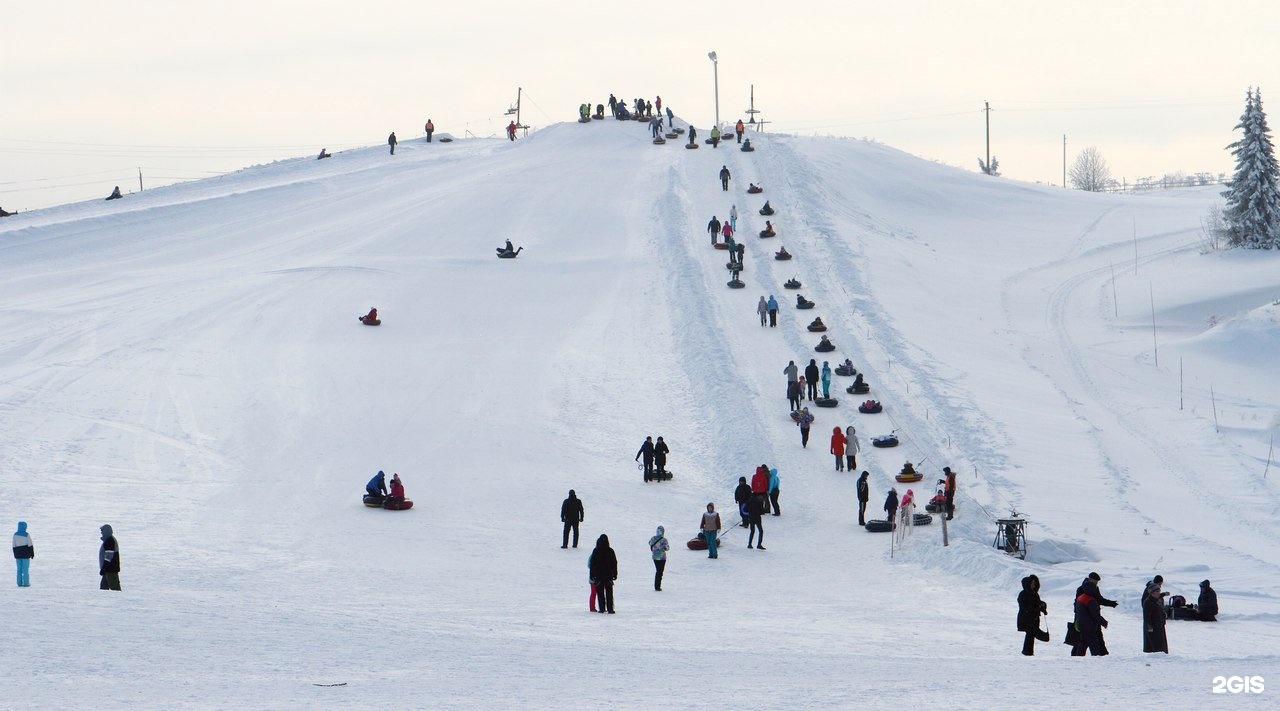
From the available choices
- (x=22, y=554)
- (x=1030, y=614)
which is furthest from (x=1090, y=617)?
(x=22, y=554)

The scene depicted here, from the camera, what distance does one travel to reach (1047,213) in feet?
193

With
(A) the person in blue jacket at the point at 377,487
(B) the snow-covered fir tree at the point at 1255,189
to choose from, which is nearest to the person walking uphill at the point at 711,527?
(A) the person in blue jacket at the point at 377,487

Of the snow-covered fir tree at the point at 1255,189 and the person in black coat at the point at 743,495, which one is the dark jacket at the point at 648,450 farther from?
the snow-covered fir tree at the point at 1255,189

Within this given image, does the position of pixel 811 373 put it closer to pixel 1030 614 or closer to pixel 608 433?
pixel 608 433

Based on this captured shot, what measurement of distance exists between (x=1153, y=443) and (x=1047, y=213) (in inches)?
1177

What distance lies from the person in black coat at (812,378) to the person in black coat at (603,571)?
15.3 metres

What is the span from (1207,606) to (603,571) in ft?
26.6

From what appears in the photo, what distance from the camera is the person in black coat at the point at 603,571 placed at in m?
17.3

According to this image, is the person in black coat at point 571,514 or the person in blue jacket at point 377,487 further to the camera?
the person in blue jacket at point 377,487

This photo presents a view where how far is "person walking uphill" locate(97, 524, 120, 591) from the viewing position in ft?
55.3

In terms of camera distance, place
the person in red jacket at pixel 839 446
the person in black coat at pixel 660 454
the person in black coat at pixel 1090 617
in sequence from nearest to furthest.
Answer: the person in black coat at pixel 1090 617, the person in black coat at pixel 660 454, the person in red jacket at pixel 839 446

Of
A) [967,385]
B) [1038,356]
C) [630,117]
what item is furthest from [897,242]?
[630,117]

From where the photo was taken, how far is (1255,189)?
158ft

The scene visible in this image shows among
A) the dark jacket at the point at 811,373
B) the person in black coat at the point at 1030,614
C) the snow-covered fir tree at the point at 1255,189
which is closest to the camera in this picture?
the person in black coat at the point at 1030,614
